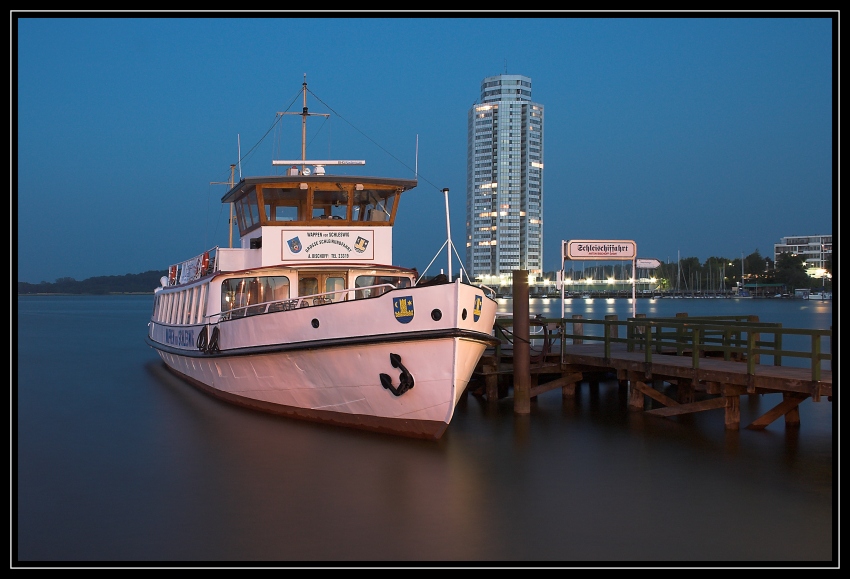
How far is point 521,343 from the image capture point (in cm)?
1399

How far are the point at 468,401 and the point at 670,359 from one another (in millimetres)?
4575

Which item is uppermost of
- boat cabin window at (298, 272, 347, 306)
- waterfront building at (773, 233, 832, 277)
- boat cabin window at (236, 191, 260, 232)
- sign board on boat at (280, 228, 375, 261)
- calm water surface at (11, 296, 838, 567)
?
waterfront building at (773, 233, 832, 277)

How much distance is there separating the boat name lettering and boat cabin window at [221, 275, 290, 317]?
6.61 ft

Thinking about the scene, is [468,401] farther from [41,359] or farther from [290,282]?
[41,359]

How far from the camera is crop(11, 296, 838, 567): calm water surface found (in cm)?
786

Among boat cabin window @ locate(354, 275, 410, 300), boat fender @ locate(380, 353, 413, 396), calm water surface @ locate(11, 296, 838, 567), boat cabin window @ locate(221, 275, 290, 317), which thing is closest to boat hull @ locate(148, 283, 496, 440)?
boat fender @ locate(380, 353, 413, 396)

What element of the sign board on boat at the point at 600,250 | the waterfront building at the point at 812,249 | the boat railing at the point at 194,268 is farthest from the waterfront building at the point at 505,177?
the sign board on boat at the point at 600,250

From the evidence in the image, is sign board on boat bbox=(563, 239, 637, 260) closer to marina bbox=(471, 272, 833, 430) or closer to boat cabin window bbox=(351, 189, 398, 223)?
marina bbox=(471, 272, 833, 430)

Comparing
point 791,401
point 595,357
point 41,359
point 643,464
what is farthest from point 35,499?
point 41,359

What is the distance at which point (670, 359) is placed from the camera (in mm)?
14250

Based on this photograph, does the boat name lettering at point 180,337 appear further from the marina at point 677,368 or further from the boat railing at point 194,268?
the marina at point 677,368

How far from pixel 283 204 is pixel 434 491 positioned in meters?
7.18

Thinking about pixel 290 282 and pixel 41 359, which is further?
pixel 41 359

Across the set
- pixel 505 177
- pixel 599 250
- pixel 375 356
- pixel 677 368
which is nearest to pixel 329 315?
pixel 375 356
